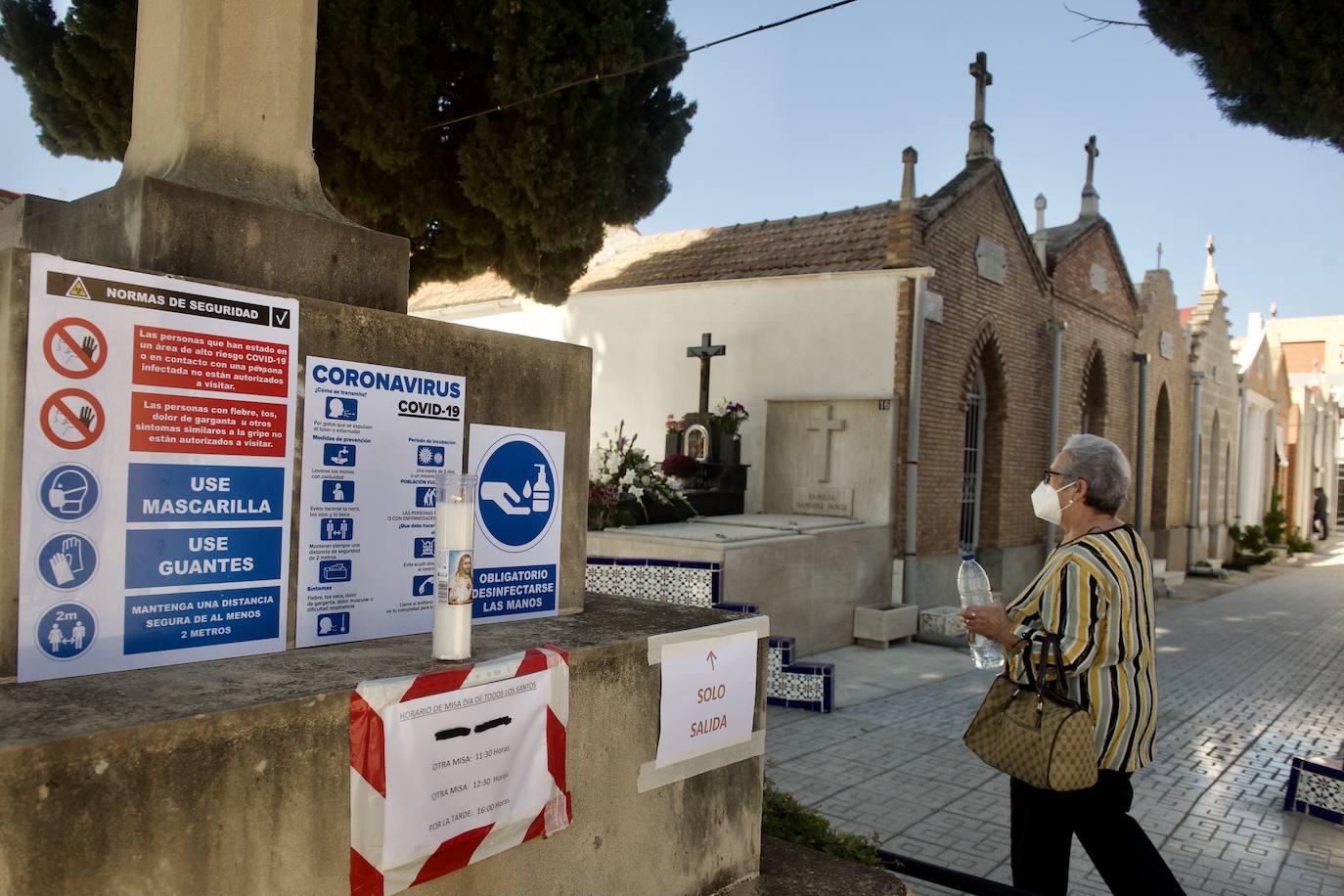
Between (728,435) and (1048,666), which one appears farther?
(728,435)

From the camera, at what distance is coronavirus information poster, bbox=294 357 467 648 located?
251 centimetres

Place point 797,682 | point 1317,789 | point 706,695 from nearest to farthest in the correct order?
point 706,695, point 1317,789, point 797,682

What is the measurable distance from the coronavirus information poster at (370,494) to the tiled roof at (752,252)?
10.2 meters

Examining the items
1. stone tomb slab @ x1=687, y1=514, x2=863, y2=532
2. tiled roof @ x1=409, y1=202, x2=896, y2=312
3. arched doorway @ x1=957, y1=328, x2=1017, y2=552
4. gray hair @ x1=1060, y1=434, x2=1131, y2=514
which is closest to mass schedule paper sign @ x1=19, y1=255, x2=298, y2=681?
gray hair @ x1=1060, y1=434, x2=1131, y2=514

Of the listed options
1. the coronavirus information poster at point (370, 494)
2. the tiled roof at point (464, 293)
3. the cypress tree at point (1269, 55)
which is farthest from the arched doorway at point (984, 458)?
the coronavirus information poster at point (370, 494)

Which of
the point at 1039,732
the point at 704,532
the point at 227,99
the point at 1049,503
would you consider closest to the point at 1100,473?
the point at 1049,503

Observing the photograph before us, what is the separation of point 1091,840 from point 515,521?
7.40 feet

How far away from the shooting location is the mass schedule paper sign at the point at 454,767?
2047 millimetres

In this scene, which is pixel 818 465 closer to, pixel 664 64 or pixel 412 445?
pixel 664 64

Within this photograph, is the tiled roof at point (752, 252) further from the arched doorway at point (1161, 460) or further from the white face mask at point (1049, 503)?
the arched doorway at point (1161, 460)

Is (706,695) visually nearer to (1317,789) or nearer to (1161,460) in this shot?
(1317,789)

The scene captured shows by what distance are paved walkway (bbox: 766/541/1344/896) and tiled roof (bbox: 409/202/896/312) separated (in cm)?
524

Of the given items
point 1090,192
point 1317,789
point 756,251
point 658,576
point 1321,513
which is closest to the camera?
point 1317,789

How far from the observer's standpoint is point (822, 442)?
40.9ft
